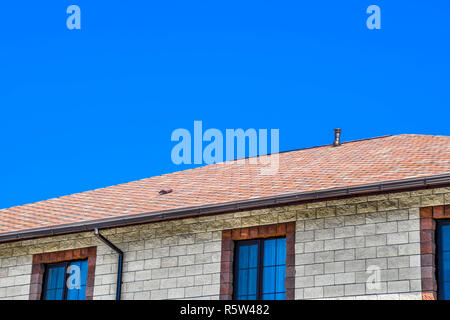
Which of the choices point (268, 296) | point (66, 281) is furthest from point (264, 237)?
point (66, 281)

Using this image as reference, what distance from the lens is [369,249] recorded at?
14023 mm

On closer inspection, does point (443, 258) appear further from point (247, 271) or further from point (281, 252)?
point (247, 271)

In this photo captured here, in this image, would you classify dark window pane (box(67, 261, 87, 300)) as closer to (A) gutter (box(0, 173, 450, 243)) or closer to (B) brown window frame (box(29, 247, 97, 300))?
(B) brown window frame (box(29, 247, 97, 300))

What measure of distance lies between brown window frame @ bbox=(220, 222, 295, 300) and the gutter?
0.46 m

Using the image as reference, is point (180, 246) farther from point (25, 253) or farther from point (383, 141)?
point (383, 141)

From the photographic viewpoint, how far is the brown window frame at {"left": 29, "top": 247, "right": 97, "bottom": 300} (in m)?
16.7

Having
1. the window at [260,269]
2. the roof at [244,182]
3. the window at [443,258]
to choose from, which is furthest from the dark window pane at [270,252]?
the window at [443,258]

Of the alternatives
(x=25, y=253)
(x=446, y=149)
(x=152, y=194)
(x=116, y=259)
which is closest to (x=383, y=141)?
(x=446, y=149)

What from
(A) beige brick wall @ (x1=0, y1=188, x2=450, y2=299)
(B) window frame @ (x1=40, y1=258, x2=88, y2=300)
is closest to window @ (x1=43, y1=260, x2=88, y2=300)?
(B) window frame @ (x1=40, y1=258, x2=88, y2=300)

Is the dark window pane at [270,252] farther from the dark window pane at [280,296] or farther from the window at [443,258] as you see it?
the window at [443,258]

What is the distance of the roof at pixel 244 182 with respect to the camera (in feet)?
50.3

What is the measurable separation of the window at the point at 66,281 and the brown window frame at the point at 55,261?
4.0 inches

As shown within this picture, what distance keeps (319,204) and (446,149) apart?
12.1ft

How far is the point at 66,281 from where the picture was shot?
55.8 feet
